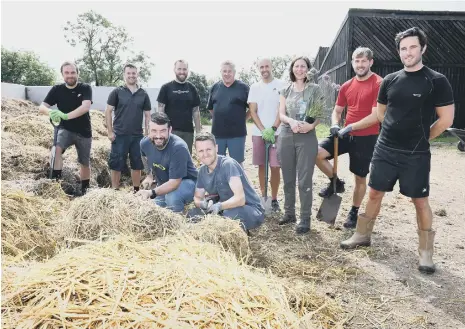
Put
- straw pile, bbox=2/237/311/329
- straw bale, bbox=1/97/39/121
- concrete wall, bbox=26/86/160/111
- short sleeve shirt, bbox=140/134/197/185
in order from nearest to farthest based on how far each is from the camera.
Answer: straw pile, bbox=2/237/311/329 → short sleeve shirt, bbox=140/134/197/185 → straw bale, bbox=1/97/39/121 → concrete wall, bbox=26/86/160/111

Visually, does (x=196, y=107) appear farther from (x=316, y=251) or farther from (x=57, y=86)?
(x=316, y=251)

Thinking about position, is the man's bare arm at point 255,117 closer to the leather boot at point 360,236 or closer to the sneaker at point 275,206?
the sneaker at point 275,206

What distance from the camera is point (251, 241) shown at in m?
4.16

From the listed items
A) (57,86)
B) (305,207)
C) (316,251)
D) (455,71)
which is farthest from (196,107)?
(455,71)

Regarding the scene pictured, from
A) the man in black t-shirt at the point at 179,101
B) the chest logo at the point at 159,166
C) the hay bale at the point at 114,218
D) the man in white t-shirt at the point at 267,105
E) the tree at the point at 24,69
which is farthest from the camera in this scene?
the tree at the point at 24,69

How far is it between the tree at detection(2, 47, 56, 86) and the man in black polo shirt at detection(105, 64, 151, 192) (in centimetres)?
3505

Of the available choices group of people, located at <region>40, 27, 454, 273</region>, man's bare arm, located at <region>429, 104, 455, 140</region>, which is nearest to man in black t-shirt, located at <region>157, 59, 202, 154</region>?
group of people, located at <region>40, 27, 454, 273</region>

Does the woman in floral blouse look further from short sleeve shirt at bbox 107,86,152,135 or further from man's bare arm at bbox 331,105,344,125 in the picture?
short sleeve shirt at bbox 107,86,152,135

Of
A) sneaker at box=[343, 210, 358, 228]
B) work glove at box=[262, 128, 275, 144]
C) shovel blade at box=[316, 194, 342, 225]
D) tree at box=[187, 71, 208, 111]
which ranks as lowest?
sneaker at box=[343, 210, 358, 228]

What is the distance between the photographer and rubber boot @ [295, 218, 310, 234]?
175 inches

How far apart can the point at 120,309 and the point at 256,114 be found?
157 inches

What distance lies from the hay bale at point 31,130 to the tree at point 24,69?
3247 cm

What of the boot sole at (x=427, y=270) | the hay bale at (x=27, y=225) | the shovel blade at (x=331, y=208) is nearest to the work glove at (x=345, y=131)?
the shovel blade at (x=331, y=208)

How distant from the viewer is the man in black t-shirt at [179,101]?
5.68 metres
